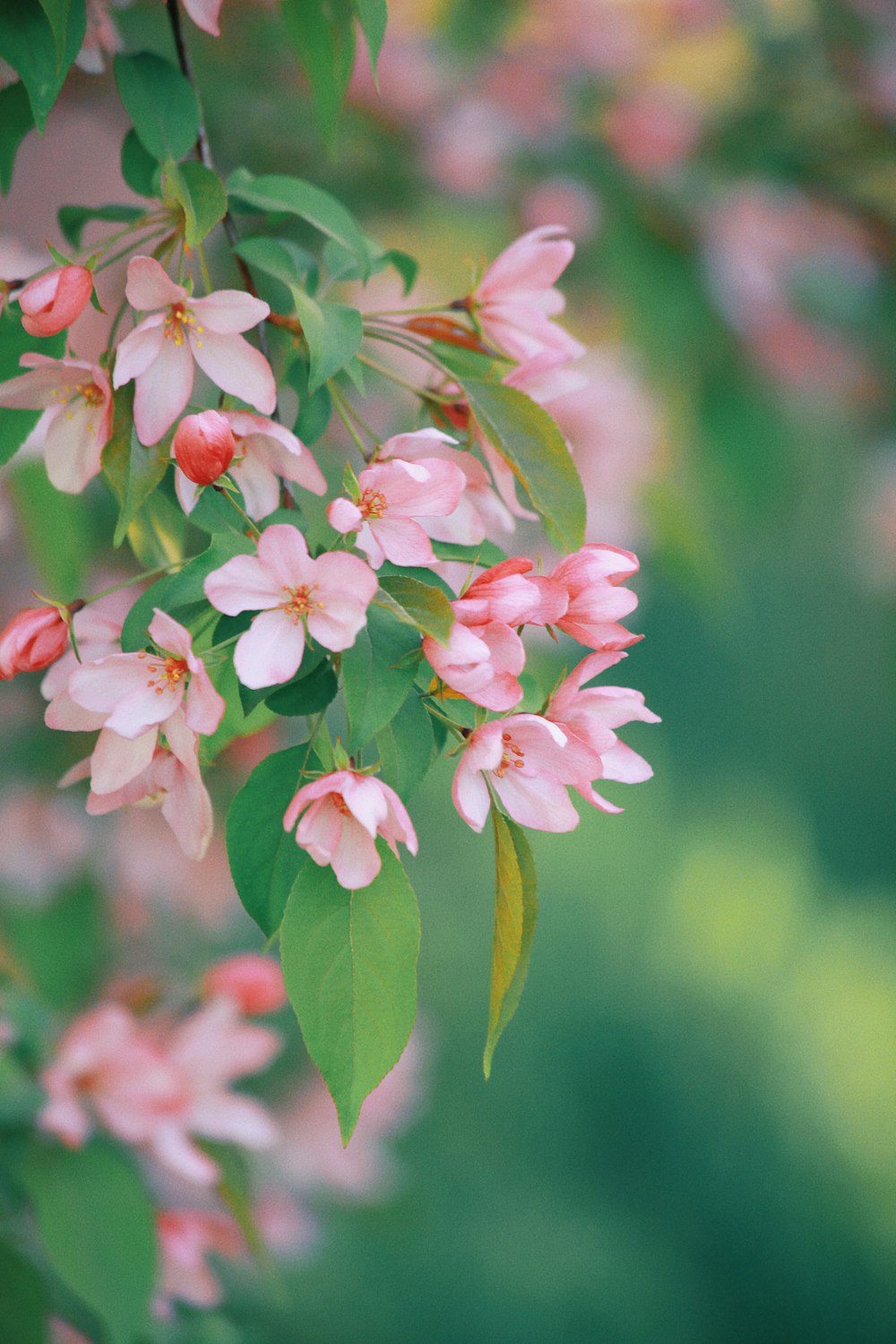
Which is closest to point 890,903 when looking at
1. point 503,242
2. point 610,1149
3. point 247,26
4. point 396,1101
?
point 610,1149

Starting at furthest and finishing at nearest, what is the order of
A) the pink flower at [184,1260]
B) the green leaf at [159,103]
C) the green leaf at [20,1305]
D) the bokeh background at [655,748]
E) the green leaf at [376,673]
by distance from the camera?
the bokeh background at [655,748], the pink flower at [184,1260], the green leaf at [20,1305], the green leaf at [159,103], the green leaf at [376,673]

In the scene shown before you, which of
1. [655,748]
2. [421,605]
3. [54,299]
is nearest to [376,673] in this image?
[421,605]

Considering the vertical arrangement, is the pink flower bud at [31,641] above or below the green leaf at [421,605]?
below

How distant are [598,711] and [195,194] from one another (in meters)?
0.20

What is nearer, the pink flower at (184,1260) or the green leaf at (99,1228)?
the green leaf at (99,1228)

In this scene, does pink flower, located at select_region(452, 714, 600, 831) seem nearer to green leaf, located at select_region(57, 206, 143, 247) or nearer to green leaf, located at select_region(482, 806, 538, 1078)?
green leaf, located at select_region(482, 806, 538, 1078)

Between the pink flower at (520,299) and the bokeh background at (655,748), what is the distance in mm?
164

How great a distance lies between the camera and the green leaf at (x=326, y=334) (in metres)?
0.33

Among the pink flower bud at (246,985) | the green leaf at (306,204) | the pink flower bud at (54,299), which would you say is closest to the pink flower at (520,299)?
the green leaf at (306,204)

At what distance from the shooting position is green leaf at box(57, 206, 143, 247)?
44cm

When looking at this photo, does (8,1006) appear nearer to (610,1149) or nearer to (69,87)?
(69,87)

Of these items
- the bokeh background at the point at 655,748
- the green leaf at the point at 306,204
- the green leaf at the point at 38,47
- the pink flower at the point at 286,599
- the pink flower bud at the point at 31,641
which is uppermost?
the green leaf at the point at 38,47

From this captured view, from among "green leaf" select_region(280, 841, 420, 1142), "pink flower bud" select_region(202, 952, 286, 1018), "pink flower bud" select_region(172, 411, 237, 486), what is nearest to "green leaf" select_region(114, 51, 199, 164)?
"pink flower bud" select_region(172, 411, 237, 486)

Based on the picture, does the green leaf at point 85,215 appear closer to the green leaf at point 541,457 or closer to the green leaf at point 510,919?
the green leaf at point 541,457
